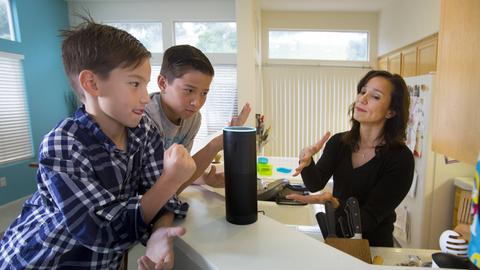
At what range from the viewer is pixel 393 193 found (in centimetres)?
114

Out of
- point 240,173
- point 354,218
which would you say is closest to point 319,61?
point 354,218

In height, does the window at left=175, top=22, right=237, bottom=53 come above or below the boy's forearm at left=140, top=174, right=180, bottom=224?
above

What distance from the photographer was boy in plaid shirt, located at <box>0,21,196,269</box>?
0.53 metres

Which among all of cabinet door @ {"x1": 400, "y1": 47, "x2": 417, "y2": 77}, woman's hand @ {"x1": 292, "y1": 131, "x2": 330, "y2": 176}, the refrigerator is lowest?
the refrigerator

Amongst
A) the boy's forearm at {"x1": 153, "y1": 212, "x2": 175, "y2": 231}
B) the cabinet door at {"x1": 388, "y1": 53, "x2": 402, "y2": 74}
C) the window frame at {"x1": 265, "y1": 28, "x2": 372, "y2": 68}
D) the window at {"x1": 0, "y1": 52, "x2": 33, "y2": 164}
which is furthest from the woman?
the window at {"x1": 0, "y1": 52, "x2": 33, "y2": 164}

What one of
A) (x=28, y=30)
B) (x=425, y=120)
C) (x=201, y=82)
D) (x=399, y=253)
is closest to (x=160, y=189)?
(x=201, y=82)

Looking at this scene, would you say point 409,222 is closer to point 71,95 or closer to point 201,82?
point 201,82

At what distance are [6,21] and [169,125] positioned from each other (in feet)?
12.5

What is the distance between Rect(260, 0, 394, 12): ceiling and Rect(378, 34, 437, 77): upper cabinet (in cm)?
69

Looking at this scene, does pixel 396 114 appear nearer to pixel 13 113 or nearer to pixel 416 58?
pixel 416 58

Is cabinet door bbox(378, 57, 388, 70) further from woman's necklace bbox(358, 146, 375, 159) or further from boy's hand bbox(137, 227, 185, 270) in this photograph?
boy's hand bbox(137, 227, 185, 270)

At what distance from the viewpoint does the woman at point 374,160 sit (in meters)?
1.14

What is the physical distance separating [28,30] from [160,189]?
433cm

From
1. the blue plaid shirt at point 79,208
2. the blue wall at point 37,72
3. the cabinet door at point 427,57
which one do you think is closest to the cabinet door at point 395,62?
the cabinet door at point 427,57
